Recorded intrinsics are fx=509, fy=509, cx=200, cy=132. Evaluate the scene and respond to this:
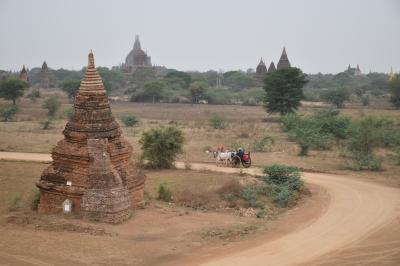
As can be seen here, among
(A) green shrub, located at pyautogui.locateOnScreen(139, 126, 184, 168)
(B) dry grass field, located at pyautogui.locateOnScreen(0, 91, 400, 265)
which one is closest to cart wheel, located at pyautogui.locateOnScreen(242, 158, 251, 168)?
A: (B) dry grass field, located at pyautogui.locateOnScreen(0, 91, 400, 265)

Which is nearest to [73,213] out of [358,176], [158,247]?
[158,247]

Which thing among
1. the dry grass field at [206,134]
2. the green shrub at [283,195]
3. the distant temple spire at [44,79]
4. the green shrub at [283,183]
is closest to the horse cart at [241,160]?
the dry grass field at [206,134]

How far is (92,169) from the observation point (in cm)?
1355

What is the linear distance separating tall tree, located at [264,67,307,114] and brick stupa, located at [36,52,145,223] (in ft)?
101

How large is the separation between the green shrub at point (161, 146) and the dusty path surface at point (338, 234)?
22.1 ft

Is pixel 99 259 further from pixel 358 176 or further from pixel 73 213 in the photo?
pixel 358 176

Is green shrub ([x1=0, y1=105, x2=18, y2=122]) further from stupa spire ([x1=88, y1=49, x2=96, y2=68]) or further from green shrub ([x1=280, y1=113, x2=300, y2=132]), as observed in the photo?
stupa spire ([x1=88, y1=49, x2=96, y2=68])

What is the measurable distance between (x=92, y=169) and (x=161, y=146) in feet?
28.1

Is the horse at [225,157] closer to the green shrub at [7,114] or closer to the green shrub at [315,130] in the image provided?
the green shrub at [315,130]

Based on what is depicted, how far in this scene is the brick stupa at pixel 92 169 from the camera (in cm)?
1331

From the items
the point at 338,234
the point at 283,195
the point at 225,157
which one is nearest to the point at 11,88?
the point at 225,157

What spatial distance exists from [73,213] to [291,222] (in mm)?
6002

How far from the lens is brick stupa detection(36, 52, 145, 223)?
1331 centimetres

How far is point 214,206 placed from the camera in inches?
630
